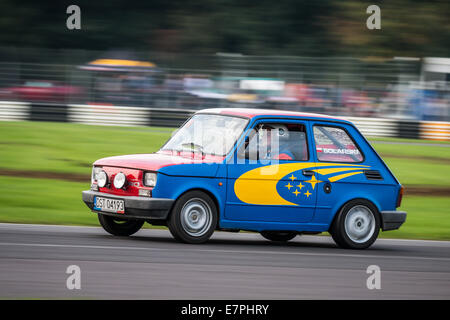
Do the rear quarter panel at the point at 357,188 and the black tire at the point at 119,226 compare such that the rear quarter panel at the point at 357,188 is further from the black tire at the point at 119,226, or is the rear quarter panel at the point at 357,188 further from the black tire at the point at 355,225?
the black tire at the point at 119,226

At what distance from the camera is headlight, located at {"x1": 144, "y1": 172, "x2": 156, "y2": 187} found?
8938mm

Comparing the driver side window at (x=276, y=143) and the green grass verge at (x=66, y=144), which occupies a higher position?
the driver side window at (x=276, y=143)

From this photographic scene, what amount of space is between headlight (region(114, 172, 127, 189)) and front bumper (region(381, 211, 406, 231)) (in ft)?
11.0

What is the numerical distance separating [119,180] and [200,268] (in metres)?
1.99

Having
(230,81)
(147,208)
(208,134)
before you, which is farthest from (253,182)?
(230,81)

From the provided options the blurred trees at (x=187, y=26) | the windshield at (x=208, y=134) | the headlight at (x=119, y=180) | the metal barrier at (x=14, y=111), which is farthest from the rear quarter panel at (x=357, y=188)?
the blurred trees at (x=187, y=26)

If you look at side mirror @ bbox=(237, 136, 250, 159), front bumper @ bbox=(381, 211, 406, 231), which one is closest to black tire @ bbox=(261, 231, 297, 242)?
front bumper @ bbox=(381, 211, 406, 231)

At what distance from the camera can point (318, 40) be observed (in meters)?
39.3

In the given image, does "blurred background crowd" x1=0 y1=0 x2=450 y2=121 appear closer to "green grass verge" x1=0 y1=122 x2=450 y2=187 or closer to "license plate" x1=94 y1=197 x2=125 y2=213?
"green grass verge" x1=0 y1=122 x2=450 y2=187

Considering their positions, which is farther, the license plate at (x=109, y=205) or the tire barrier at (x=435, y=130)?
A: the tire barrier at (x=435, y=130)

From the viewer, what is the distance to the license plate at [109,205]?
8.98m

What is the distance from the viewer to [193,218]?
9117mm

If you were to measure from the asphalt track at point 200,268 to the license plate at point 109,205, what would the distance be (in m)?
0.38
